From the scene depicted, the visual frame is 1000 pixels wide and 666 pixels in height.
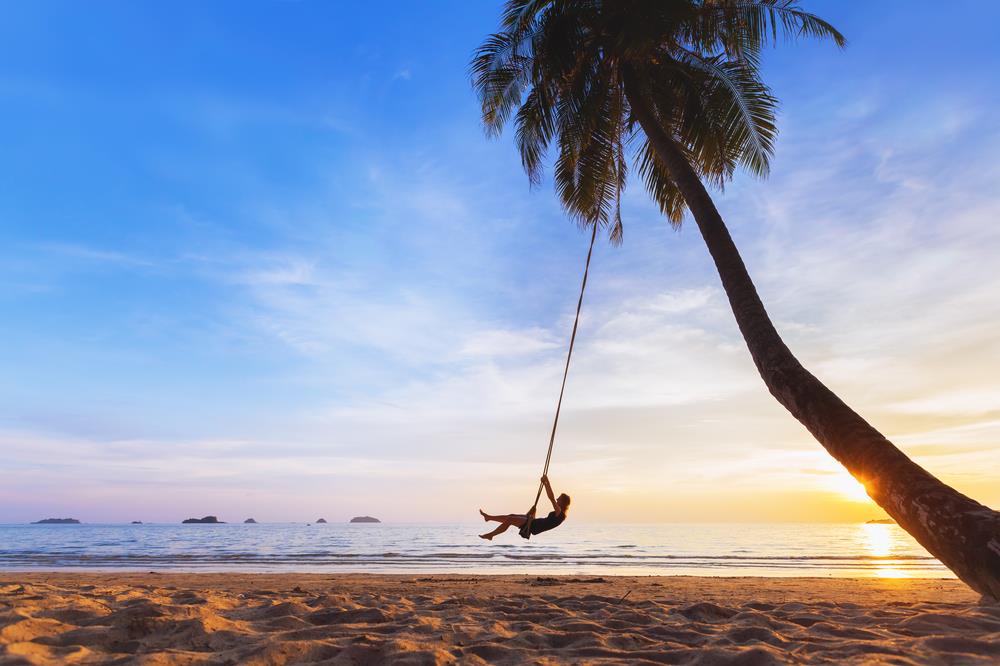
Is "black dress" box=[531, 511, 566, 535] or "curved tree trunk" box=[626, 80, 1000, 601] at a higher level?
"curved tree trunk" box=[626, 80, 1000, 601]

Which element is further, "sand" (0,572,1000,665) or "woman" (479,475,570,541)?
"woman" (479,475,570,541)

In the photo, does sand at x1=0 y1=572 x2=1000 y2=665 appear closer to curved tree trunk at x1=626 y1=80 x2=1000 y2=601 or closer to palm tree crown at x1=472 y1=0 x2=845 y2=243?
curved tree trunk at x1=626 y1=80 x2=1000 y2=601

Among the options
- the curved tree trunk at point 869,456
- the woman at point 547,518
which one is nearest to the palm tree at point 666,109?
the curved tree trunk at point 869,456

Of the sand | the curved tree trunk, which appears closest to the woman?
the sand

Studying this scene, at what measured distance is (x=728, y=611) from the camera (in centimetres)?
603

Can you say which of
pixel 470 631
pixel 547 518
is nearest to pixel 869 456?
pixel 470 631

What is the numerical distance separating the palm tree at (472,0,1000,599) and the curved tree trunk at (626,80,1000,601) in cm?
2

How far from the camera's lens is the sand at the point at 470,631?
13.0 feet

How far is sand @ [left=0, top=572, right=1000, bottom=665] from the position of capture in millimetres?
3977

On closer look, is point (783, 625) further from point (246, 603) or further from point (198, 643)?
point (246, 603)

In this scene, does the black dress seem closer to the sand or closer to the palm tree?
the sand

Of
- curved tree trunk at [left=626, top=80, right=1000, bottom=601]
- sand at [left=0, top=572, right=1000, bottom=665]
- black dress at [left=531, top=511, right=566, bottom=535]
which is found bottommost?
sand at [left=0, top=572, right=1000, bottom=665]

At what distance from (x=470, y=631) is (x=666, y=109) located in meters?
8.19

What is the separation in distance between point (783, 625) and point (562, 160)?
7944 millimetres
